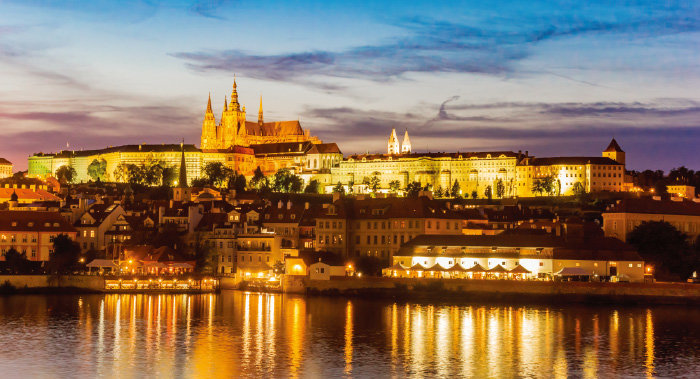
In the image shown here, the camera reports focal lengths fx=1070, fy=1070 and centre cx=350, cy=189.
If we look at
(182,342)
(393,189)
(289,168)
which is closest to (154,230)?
(182,342)

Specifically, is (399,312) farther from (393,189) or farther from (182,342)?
(393,189)

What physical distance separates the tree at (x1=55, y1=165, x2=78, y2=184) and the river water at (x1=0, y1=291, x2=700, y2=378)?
124m

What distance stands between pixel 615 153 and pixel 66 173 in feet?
299

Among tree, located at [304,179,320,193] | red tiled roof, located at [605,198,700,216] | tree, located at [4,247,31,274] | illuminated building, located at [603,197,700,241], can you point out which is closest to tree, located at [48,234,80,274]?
tree, located at [4,247,31,274]

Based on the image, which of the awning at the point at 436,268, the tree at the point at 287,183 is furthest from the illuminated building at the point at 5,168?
the awning at the point at 436,268

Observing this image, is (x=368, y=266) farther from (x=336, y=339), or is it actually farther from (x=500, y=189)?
(x=500, y=189)

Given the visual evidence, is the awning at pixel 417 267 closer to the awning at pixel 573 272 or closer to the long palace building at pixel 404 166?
the awning at pixel 573 272

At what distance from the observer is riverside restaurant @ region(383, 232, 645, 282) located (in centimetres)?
6084

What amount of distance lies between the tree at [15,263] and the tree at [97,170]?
391ft

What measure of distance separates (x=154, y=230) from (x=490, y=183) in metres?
97.4

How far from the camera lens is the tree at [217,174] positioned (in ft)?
548

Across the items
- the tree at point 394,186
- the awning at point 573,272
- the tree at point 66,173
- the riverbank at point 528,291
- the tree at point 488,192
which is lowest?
the riverbank at point 528,291

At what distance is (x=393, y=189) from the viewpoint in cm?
16538

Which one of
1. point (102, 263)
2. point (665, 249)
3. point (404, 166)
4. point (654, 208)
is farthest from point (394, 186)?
point (102, 263)
